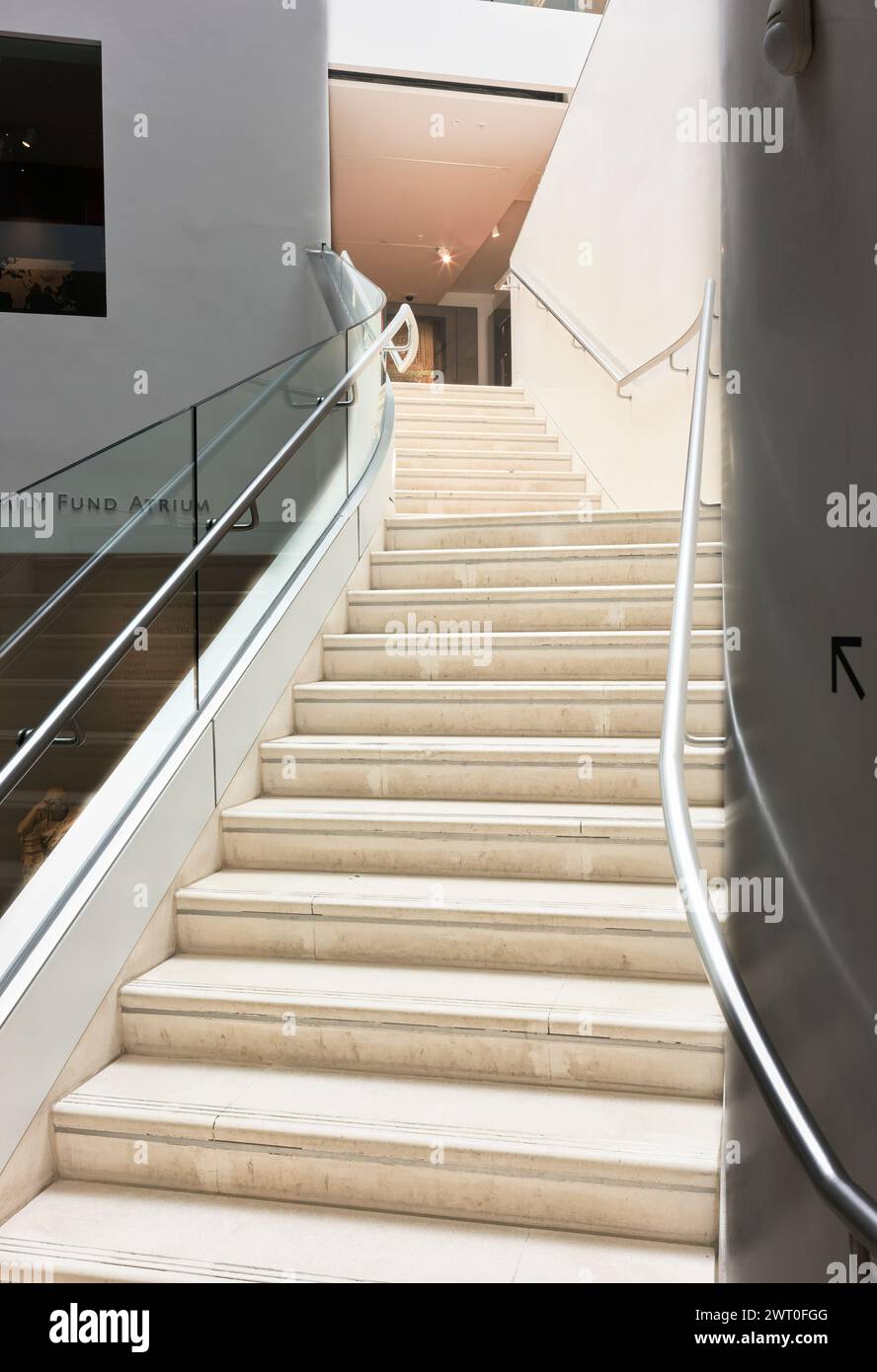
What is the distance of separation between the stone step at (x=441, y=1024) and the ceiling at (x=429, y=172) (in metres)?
8.93

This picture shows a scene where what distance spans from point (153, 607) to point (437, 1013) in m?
1.37

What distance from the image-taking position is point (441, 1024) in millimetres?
2367

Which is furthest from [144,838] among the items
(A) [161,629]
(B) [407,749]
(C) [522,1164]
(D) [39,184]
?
(D) [39,184]

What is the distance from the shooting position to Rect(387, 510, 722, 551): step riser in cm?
454

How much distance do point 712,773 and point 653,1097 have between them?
1.11 metres

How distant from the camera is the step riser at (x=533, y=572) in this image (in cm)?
427

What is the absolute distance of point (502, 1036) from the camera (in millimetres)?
2332

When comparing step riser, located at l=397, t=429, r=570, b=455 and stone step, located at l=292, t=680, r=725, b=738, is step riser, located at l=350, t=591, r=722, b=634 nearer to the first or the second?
stone step, located at l=292, t=680, r=725, b=738

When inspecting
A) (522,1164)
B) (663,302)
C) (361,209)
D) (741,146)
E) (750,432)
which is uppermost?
(361,209)

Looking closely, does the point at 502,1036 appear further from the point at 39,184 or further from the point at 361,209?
the point at 361,209

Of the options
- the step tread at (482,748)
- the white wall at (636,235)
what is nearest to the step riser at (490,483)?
the white wall at (636,235)

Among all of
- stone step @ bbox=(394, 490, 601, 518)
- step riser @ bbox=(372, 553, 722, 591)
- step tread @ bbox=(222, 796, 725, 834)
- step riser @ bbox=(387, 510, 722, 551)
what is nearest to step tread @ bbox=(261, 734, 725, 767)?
step tread @ bbox=(222, 796, 725, 834)

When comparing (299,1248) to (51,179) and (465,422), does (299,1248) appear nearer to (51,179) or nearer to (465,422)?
(465,422)

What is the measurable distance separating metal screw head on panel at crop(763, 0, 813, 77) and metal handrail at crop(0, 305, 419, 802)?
77.7 inches
